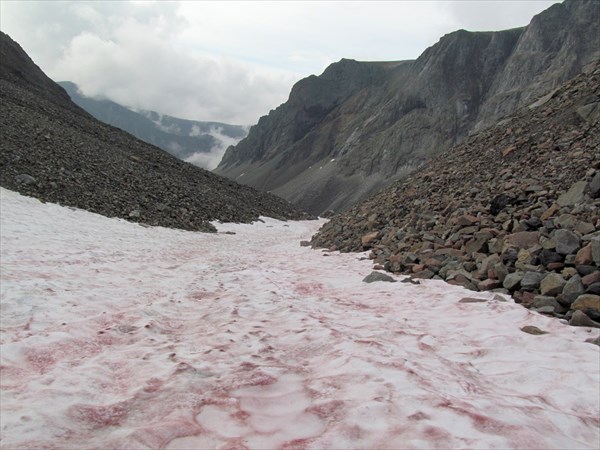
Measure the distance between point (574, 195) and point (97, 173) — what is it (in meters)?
29.5

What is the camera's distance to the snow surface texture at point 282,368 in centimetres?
362

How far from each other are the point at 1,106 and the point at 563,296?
42257mm

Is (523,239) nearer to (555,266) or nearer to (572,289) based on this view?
(555,266)

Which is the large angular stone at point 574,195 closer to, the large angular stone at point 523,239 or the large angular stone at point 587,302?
the large angular stone at point 523,239

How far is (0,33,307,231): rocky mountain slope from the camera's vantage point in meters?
24.1

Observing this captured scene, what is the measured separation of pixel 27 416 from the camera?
3717 mm

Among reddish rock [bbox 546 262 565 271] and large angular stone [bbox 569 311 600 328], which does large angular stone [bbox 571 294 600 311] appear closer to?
large angular stone [bbox 569 311 600 328]

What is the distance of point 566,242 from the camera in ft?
26.0

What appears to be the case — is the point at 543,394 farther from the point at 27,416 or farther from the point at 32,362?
the point at 32,362

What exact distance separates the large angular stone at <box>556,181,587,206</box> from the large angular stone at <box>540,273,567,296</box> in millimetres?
3568

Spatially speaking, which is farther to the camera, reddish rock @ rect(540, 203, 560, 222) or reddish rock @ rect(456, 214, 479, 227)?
reddish rock @ rect(456, 214, 479, 227)

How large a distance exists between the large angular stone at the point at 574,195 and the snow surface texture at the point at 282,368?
394cm

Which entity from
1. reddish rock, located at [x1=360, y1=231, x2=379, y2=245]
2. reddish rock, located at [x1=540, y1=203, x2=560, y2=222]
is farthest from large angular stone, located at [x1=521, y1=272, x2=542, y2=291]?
reddish rock, located at [x1=360, y1=231, x2=379, y2=245]

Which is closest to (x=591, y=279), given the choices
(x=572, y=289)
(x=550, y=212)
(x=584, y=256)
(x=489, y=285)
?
(x=572, y=289)
